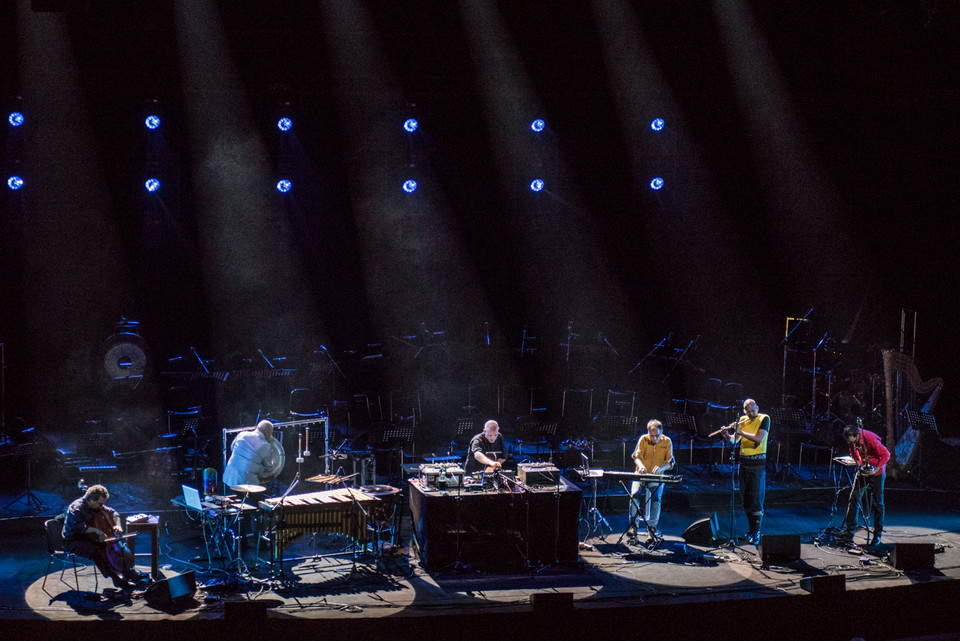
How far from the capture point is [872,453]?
10.6 metres

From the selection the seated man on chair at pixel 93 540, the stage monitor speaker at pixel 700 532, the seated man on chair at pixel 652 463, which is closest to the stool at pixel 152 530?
the seated man on chair at pixel 93 540

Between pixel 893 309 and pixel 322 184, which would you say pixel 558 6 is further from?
pixel 893 309

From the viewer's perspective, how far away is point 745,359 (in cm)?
1689

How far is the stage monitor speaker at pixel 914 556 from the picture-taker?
982 cm

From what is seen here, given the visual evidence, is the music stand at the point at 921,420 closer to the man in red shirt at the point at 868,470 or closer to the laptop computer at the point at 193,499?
the man in red shirt at the point at 868,470

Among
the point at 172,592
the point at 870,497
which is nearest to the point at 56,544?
the point at 172,592

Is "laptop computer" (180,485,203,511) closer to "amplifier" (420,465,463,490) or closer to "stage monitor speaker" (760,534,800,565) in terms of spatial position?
"amplifier" (420,465,463,490)

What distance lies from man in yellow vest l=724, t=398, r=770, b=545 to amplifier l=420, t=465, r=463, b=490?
332cm

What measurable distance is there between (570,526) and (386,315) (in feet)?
24.2

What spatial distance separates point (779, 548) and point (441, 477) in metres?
4.01

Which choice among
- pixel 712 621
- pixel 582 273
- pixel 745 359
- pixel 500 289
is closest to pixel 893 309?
pixel 745 359

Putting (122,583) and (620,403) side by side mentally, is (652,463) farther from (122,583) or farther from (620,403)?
(122,583)

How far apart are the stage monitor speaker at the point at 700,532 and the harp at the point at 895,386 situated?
5.08 meters

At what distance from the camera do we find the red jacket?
34.7ft
